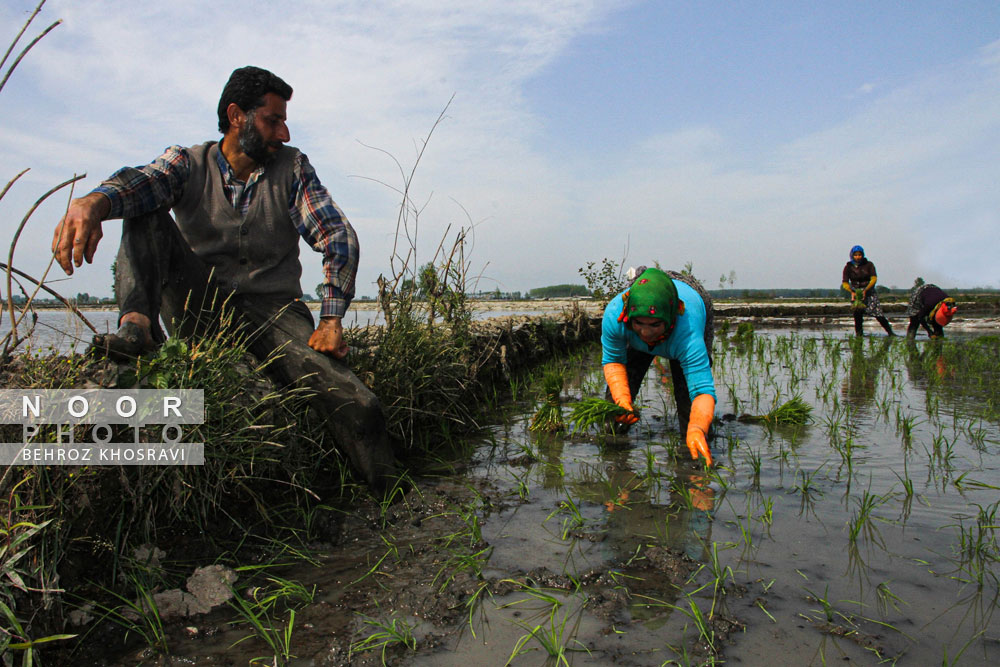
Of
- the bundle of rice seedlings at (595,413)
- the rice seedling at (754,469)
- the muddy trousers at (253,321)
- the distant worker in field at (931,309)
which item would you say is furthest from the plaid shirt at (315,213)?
the distant worker in field at (931,309)

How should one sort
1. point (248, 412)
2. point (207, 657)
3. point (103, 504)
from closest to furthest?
point (207, 657) → point (103, 504) → point (248, 412)

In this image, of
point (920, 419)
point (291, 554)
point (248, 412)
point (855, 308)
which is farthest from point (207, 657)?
point (855, 308)

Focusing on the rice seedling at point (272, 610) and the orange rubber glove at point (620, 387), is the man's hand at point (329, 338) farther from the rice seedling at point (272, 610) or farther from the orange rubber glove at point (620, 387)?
the orange rubber glove at point (620, 387)

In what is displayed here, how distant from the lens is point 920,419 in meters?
4.42

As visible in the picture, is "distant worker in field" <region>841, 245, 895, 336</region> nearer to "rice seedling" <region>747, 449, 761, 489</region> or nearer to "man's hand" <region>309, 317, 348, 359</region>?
"rice seedling" <region>747, 449, 761, 489</region>

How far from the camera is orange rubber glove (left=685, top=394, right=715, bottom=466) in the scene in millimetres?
3223

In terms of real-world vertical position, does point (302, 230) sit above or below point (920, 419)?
above

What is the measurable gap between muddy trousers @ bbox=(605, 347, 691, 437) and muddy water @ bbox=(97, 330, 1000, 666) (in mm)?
170

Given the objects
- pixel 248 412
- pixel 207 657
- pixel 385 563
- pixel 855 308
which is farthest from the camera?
pixel 855 308

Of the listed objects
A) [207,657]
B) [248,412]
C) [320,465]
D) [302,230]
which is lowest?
[207,657]

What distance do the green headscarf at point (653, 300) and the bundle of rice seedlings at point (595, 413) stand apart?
0.63 meters

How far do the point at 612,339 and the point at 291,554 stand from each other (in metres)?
2.22

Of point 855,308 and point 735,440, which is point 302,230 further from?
point 855,308

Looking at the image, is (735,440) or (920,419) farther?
(920,419)
